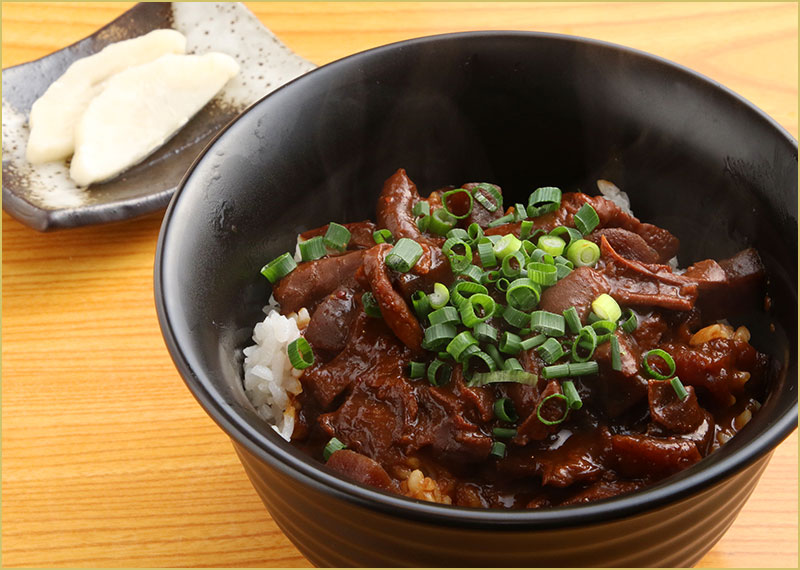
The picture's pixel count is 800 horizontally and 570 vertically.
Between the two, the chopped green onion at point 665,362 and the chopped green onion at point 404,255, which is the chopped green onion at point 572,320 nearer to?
the chopped green onion at point 665,362

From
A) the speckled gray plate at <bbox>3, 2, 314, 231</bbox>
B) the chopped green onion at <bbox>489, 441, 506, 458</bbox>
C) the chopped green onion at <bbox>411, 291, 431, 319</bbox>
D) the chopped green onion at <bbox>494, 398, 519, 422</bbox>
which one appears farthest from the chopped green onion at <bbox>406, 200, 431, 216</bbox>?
the speckled gray plate at <bbox>3, 2, 314, 231</bbox>

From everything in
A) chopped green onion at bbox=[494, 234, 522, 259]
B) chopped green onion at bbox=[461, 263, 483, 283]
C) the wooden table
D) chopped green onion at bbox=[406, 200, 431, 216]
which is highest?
chopped green onion at bbox=[494, 234, 522, 259]

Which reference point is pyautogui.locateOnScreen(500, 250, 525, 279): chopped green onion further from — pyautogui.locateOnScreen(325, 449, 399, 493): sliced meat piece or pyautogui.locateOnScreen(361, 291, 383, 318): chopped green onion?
pyautogui.locateOnScreen(325, 449, 399, 493): sliced meat piece

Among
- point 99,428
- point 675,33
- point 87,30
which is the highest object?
point 87,30

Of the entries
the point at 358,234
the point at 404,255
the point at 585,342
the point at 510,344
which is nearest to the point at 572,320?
the point at 585,342

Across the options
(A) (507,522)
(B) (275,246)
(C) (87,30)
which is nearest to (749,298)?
(A) (507,522)

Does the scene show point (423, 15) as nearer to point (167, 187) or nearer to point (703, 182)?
point (167, 187)
